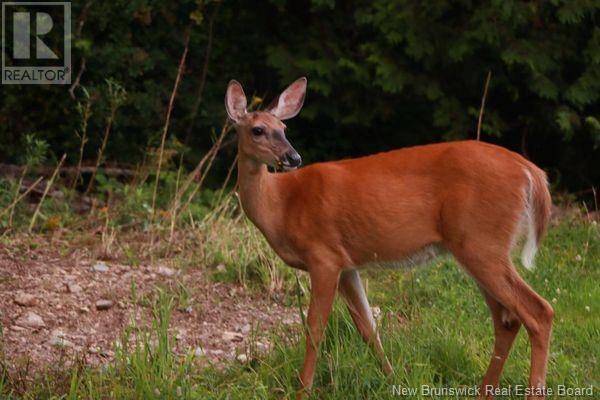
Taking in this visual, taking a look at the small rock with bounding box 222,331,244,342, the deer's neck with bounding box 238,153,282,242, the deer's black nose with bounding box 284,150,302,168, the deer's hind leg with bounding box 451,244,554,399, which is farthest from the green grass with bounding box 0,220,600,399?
the deer's black nose with bounding box 284,150,302,168

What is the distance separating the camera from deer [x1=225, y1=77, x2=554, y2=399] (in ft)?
16.4

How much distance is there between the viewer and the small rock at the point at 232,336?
240 inches

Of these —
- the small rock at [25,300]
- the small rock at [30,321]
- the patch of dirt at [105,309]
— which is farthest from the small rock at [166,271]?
the small rock at [30,321]

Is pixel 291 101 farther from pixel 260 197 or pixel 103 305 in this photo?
pixel 103 305

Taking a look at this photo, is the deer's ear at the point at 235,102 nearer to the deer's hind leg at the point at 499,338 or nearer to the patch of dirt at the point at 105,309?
the patch of dirt at the point at 105,309

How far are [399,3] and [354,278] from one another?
13.0 feet

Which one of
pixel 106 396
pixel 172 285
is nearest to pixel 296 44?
pixel 172 285

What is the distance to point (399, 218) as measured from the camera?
5285 millimetres

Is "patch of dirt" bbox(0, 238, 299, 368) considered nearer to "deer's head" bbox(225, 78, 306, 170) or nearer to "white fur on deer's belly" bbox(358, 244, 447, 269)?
"white fur on deer's belly" bbox(358, 244, 447, 269)

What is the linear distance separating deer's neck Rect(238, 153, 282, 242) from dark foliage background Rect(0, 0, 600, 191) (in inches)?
140

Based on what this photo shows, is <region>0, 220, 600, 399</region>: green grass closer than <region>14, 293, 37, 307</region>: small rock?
Yes

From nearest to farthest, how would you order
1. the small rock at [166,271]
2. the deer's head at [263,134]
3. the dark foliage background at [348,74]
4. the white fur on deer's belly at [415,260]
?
the white fur on deer's belly at [415,260] < the deer's head at [263,134] < the small rock at [166,271] < the dark foliage background at [348,74]

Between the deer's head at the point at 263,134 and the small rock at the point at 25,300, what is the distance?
1.71m

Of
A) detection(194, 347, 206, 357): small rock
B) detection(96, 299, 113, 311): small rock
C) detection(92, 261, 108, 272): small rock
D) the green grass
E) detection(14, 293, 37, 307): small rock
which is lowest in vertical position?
detection(92, 261, 108, 272): small rock
